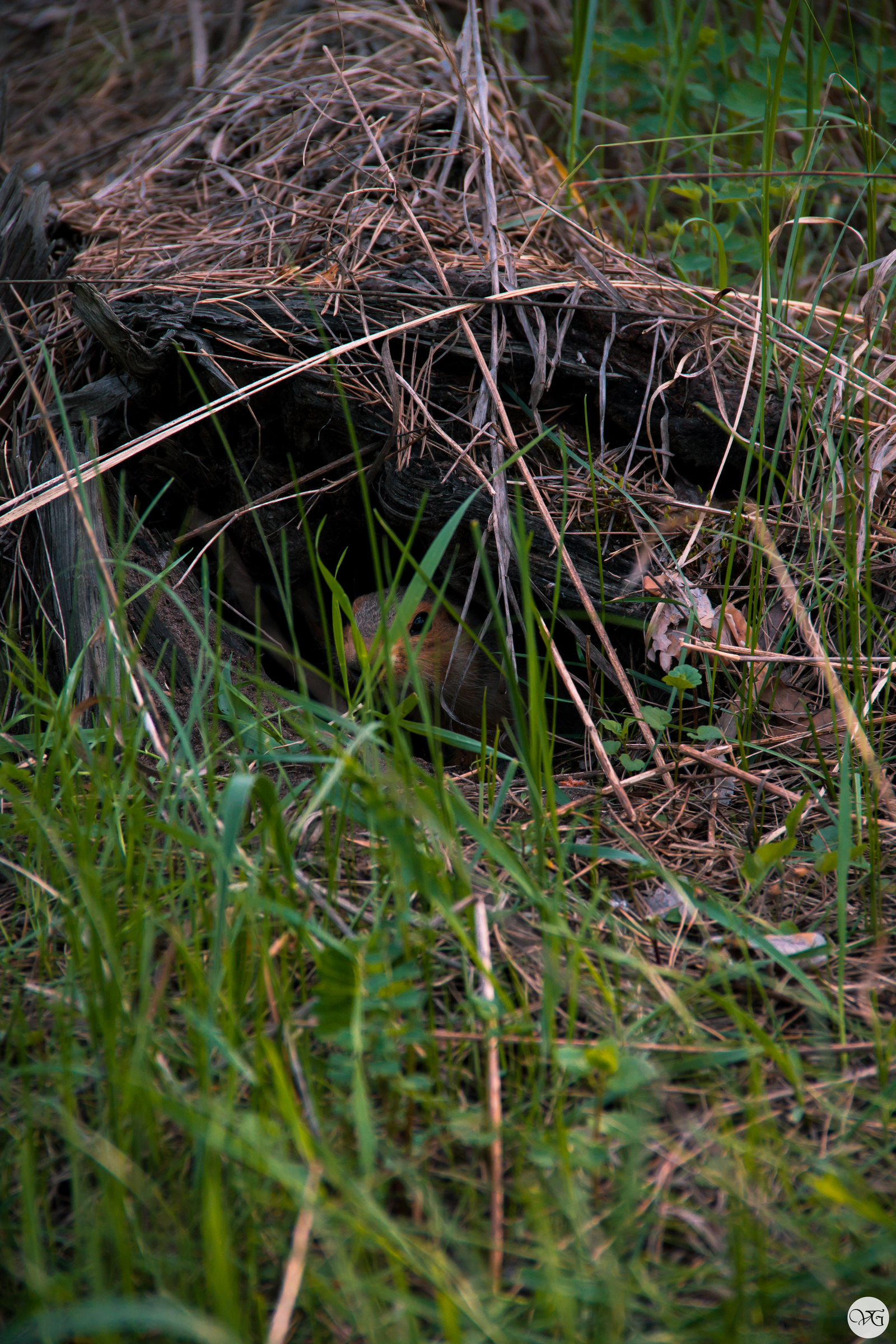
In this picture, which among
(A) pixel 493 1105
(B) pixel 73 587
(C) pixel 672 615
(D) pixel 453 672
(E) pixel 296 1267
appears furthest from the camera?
(D) pixel 453 672

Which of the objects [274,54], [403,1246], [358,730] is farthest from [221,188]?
[403,1246]

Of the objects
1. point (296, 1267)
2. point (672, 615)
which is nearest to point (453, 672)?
point (672, 615)

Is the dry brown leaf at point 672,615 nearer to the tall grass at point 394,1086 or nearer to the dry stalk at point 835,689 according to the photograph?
the dry stalk at point 835,689

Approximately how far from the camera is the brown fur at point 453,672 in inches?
133

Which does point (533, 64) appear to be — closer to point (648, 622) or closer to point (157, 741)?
point (648, 622)

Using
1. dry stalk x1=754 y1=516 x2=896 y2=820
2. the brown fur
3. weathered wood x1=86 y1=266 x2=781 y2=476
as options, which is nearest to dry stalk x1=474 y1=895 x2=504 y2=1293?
dry stalk x1=754 y1=516 x2=896 y2=820

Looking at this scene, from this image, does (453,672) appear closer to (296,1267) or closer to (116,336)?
(116,336)

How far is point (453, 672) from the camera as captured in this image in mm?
3445

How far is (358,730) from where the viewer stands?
166cm

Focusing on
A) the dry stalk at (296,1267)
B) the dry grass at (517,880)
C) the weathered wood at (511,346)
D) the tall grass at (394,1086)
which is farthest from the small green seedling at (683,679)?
the dry stalk at (296,1267)

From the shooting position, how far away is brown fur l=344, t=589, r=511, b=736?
11.0ft

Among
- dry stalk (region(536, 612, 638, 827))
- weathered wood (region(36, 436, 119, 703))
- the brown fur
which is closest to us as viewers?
dry stalk (region(536, 612, 638, 827))

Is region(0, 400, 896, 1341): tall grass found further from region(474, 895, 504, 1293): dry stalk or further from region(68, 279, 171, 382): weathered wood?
region(68, 279, 171, 382): weathered wood

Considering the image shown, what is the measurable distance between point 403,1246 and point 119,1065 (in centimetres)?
56
